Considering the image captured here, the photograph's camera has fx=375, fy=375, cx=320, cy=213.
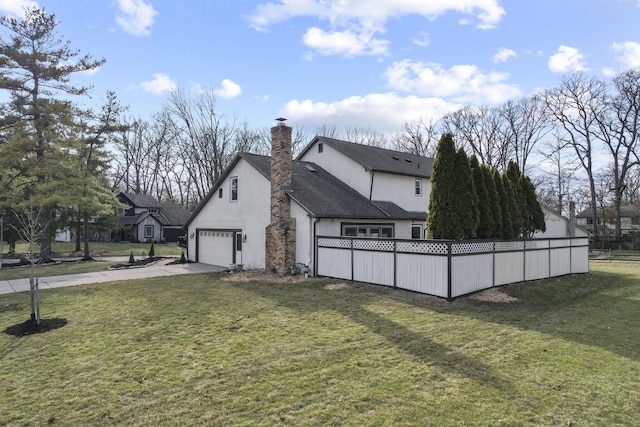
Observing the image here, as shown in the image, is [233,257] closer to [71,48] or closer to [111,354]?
[111,354]

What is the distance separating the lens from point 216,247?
19.1 meters

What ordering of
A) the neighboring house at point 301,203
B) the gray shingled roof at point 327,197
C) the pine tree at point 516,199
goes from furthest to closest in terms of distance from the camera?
the gray shingled roof at point 327,197, the neighboring house at point 301,203, the pine tree at point 516,199

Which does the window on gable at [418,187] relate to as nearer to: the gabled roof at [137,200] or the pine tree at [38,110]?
the pine tree at [38,110]

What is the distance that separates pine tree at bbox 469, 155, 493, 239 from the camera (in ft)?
40.6

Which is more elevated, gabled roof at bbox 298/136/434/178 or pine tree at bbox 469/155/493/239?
gabled roof at bbox 298/136/434/178

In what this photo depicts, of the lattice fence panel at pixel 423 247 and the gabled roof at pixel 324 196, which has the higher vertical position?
the gabled roof at pixel 324 196

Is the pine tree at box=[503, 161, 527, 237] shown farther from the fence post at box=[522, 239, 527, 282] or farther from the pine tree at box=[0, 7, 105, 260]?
the pine tree at box=[0, 7, 105, 260]

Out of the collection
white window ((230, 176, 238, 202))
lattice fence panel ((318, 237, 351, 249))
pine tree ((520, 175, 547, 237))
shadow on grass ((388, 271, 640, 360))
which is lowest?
shadow on grass ((388, 271, 640, 360))

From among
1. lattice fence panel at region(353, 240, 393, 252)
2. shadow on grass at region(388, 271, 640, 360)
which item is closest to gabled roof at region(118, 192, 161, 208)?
lattice fence panel at region(353, 240, 393, 252)

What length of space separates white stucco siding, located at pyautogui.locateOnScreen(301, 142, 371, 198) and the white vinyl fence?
598 cm

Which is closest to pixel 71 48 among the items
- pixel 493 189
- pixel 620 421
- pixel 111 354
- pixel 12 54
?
pixel 12 54

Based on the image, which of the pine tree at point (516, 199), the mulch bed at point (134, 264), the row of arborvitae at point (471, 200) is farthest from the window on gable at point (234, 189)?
the pine tree at point (516, 199)

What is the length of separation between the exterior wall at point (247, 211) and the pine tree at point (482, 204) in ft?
26.4

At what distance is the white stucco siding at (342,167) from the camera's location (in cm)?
1909
